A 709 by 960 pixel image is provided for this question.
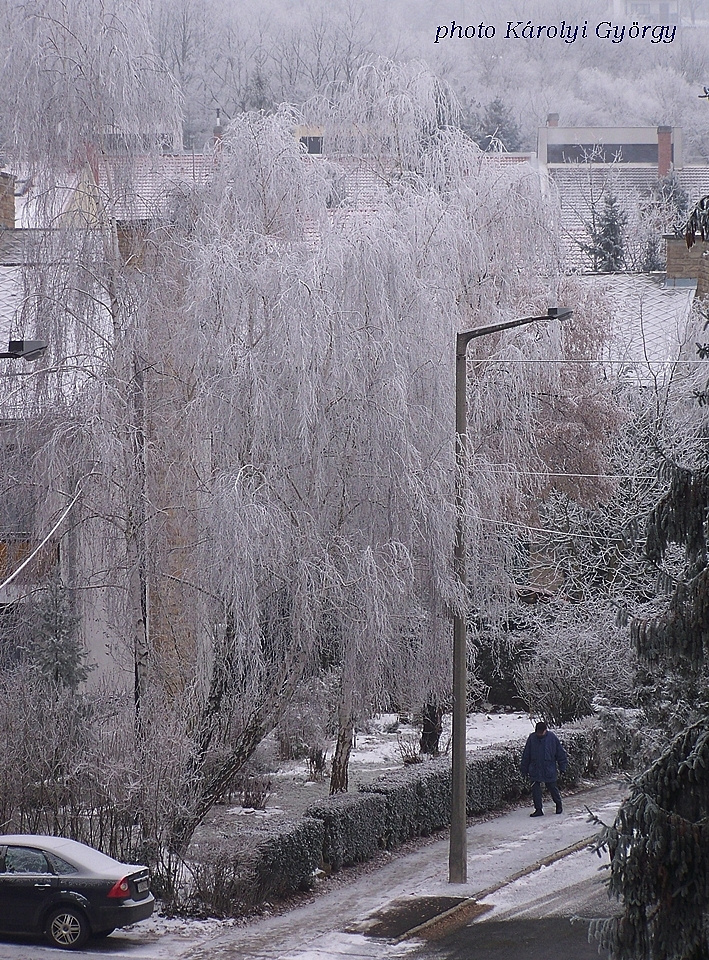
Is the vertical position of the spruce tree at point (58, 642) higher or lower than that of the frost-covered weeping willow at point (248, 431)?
lower

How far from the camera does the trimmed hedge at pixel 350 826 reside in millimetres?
17375

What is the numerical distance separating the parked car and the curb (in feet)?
10.2

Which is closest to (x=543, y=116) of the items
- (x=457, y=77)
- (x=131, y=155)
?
(x=457, y=77)

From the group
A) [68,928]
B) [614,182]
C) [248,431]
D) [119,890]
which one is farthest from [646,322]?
[614,182]

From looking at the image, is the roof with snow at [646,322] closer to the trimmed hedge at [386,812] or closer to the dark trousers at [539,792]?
the trimmed hedge at [386,812]

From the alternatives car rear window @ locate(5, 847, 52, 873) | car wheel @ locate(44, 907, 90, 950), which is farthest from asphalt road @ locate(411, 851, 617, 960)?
car rear window @ locate(5, 847, 52, 873)

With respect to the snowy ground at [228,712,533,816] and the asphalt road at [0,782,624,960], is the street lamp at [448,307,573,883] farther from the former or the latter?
the snowy ground at [228,712,533,816]

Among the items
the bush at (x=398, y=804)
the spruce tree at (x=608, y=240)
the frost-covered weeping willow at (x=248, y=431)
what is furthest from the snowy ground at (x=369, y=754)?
the spruce tree at (x=608, y=240)

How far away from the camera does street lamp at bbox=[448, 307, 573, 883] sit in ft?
54.7

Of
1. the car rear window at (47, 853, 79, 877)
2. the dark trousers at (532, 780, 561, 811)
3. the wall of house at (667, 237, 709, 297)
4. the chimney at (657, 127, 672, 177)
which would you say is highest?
the chimney at (657, 127, 672, 177)

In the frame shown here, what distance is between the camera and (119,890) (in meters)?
13.6

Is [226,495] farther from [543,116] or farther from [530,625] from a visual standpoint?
[543,116]

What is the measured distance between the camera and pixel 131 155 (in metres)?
18.1

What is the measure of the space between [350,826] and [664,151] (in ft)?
217
